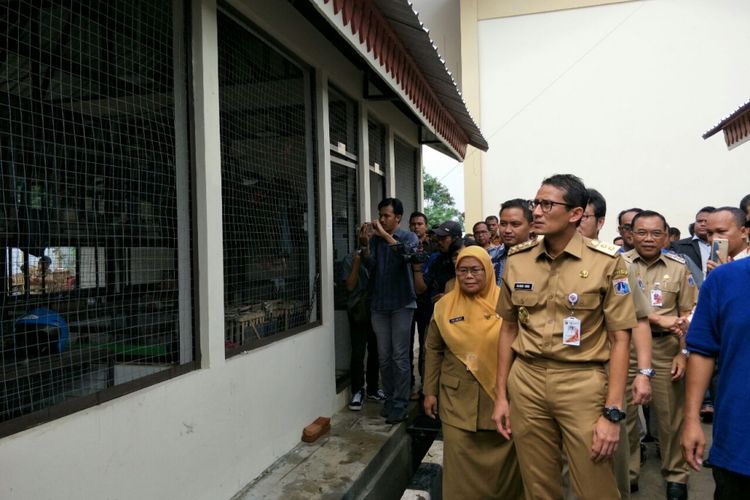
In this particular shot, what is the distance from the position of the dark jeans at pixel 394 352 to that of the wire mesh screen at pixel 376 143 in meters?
2.31

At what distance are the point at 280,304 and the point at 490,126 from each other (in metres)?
10.8

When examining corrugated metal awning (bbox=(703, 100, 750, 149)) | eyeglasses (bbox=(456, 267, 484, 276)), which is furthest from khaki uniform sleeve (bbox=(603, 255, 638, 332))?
corrugated metal awning (bbox=(703, 100, 750, 149))

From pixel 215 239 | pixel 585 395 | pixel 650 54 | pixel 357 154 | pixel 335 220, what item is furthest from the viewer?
pixel 650 54

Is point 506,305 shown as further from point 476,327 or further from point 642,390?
point 642,390

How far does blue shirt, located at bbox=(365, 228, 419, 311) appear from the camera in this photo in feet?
15.3

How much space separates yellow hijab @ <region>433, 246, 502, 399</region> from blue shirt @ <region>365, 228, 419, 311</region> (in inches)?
57.8

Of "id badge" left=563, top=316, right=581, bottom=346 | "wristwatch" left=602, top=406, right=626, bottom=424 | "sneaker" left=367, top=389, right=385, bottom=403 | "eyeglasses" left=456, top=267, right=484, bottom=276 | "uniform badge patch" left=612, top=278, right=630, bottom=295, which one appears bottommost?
"sneaker" left=367, top=389, right=385, bottom=403

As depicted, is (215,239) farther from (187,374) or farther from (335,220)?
(335,220)

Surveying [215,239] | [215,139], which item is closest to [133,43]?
[215,139]

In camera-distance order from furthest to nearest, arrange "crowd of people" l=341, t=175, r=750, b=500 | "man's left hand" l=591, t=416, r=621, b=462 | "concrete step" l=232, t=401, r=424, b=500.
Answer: "concrete step" l=232, t=401, r=424, b=500 < "man's left hand" l=591, t=416, r=621, b=462 < "crowd of people" l=341, t=175, r=750, b=500

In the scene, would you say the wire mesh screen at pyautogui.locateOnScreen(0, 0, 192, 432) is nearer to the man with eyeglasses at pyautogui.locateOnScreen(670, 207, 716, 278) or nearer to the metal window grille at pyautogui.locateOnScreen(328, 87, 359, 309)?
A: the metal window grille at pyautogui.locateOnScreen(328, 87, 359, 309)

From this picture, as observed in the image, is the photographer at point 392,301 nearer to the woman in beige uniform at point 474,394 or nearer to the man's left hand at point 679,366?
the woman in beige uniform at point 474,394

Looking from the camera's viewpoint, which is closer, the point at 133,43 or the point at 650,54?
the point at 133,43

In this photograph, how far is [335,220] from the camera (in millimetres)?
5430
